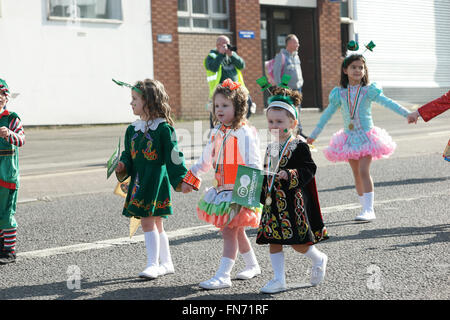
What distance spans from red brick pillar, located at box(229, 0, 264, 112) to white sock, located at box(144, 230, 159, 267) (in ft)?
57.6

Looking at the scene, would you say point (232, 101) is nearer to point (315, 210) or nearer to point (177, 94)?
point (315, 210)

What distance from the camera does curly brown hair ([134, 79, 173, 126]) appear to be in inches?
213

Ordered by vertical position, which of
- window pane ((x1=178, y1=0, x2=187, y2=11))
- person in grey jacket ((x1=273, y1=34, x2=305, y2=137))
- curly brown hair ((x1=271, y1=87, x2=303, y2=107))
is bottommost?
curly brown hair ((x1=271, y1=87, x2=303, y2=107))

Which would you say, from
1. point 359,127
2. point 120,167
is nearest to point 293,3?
point 359,127

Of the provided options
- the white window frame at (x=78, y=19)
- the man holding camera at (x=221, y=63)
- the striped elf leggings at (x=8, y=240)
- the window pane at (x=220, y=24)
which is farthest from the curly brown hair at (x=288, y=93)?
the window pane at (x=220, y=24)

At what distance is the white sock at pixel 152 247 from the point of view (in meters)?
5.30

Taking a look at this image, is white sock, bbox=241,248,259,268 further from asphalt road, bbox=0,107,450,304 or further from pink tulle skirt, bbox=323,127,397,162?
pink tulle skirt, bbox=323,127,397,162

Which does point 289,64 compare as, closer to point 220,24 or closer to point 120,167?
point 120,167

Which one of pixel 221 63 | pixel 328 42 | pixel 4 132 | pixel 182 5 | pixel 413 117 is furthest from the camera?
pixel 328 42

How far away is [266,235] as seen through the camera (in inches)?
189

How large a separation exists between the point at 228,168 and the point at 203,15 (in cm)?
1768

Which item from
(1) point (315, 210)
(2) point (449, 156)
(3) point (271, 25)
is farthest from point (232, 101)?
(3) point (271, 25)

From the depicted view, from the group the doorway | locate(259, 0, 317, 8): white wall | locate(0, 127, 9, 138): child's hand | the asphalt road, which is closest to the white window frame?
locate(259, 0, 317, 8): white wall

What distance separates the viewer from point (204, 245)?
6.33 metres
